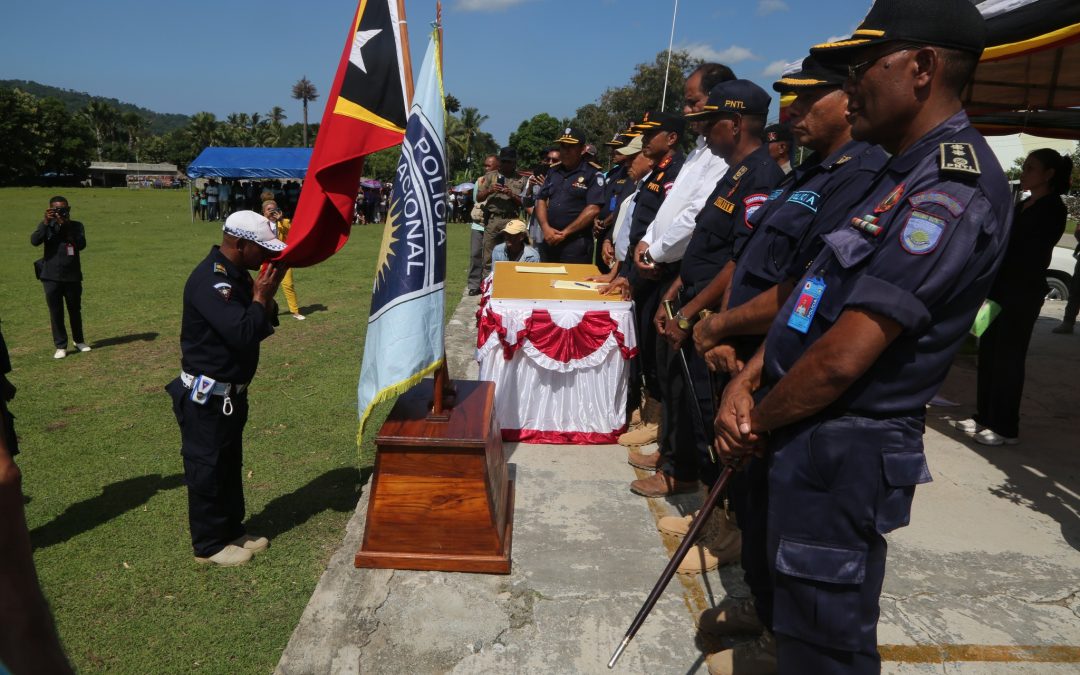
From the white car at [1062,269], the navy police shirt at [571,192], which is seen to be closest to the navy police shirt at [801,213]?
the navy police shirt at [571,192]

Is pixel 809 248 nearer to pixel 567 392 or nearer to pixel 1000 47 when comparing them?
pixel 1000 47

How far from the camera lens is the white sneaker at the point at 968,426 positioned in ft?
16.0

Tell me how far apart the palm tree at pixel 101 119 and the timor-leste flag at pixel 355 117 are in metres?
108

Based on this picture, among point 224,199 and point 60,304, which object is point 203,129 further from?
point 60,304

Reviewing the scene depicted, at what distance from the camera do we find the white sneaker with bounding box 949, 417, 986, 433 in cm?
Result: 488

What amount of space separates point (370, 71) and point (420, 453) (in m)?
1.77

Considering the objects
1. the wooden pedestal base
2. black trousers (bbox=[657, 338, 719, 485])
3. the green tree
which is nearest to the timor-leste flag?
the wooden pedestal base

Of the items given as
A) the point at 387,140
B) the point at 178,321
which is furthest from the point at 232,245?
the point at 178,321

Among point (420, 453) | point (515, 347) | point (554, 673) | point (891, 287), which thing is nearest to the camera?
point (891, 287)

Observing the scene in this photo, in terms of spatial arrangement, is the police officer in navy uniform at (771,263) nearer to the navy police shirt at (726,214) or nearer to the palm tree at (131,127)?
the navy police shirt at (726,214)

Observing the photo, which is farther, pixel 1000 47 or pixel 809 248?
pixel 1000 47

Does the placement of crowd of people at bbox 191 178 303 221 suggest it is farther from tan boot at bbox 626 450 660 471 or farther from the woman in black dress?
the woman in black dress

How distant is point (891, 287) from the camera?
1.50m

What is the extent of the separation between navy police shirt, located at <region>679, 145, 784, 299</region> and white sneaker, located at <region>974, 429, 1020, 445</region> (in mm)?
2819
